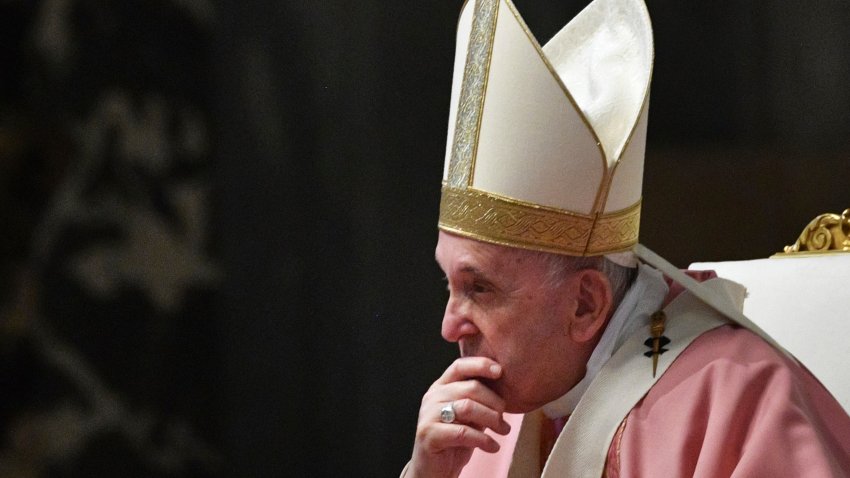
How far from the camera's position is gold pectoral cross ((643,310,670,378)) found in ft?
7.40

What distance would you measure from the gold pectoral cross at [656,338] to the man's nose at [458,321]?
13.4 inches

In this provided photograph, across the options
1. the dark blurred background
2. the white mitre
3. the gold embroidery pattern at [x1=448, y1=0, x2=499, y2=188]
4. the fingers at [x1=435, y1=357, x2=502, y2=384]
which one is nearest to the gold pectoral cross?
the white mitre

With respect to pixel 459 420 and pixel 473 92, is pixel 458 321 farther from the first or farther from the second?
pixel 473 92

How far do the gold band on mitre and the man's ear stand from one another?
0.05 meters

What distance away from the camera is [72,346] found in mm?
1218

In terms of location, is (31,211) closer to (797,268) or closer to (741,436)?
(741,436)

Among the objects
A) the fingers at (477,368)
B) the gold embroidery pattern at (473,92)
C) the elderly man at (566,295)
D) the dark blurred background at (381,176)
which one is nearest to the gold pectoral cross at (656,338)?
the elderly man at (566,295)

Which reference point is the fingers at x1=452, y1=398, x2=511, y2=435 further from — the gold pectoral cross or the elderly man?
the gold pectoral cross

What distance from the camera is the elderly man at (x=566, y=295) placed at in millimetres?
2172

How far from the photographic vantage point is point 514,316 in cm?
225

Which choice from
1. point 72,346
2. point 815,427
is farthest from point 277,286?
point 72,346

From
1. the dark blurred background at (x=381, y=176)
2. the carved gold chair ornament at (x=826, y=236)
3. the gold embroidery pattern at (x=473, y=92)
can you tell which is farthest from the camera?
the dark blurred background at (x=381, y=176)

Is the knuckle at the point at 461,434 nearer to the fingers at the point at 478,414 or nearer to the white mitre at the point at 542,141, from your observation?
the fingers at the point at 478,414

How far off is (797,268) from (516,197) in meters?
0.86
